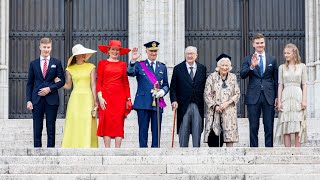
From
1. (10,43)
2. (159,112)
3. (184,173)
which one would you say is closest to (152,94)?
(159,112)

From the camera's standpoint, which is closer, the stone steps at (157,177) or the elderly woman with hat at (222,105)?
the stone steps at (157,177)

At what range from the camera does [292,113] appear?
1541cm

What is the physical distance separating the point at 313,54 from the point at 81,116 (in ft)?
24.6

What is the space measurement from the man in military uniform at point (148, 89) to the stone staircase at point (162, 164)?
4.99 ft

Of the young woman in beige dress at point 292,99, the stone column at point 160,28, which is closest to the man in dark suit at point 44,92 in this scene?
the young woman in beige dress at point 292,99

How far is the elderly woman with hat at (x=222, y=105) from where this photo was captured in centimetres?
1523

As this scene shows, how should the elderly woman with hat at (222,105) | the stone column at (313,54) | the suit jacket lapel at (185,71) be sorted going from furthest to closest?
the stone column at (313,54) → the suit jacket lapel at (185,71) → the elderly woman with hat at (222,105)

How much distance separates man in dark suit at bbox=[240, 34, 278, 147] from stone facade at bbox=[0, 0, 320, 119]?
522cm

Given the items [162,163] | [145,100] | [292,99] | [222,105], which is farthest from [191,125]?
[162,163]

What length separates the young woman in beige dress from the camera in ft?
50.3

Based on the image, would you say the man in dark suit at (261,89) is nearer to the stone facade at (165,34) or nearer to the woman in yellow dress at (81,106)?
the woman in yellow dress at (81,106)

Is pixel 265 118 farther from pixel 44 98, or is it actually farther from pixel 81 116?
pixel 44 98

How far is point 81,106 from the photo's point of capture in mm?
15570

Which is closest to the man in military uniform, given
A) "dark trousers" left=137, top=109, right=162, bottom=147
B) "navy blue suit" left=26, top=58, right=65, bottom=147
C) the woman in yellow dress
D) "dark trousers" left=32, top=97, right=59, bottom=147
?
"dark trousers" left=137, top=109, right=162, bottom=147
